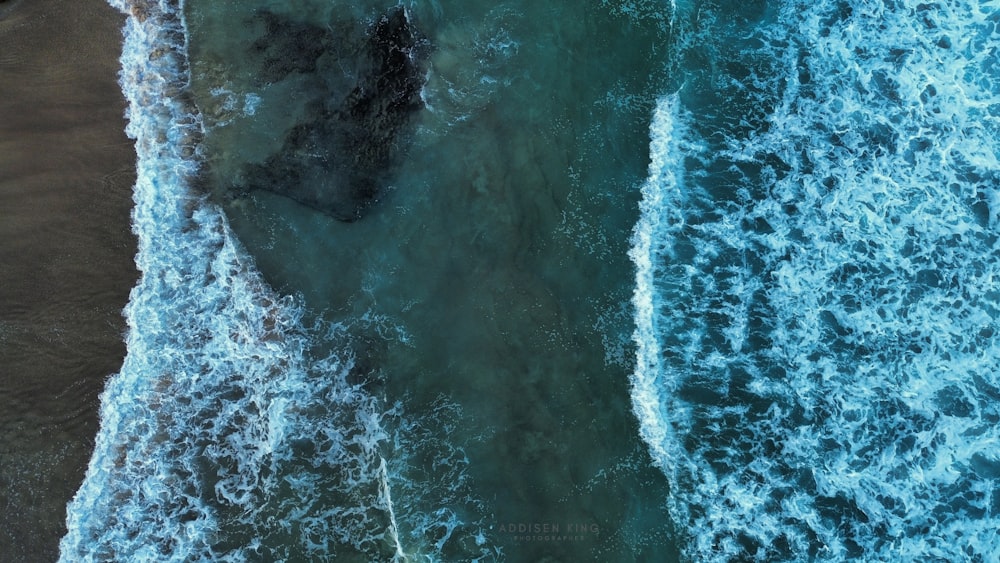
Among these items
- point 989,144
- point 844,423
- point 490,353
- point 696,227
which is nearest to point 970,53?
point 989,144

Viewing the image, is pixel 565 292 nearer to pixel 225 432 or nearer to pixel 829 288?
pixel 829 288

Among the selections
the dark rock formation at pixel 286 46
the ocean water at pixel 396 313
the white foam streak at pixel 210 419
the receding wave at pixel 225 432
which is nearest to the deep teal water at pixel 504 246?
the ocean water at pixel 396 313

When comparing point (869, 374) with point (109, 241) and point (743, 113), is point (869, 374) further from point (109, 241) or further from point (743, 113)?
point (109, 241)

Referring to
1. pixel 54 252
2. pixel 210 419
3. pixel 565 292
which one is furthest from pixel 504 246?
pixel 54 252

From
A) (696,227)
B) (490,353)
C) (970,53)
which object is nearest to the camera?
(490,353)

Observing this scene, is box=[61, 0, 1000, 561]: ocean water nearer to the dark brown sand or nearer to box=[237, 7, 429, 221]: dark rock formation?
box=[237, 7, 429, 221]: dark rock formation
